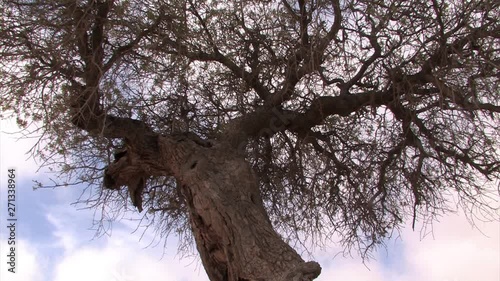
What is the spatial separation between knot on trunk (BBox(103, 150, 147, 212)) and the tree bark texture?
0.52 meters

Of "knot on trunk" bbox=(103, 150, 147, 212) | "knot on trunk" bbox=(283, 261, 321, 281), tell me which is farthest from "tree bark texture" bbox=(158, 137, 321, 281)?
"knot on trunk" bbox=(103, 150, 147, 212)

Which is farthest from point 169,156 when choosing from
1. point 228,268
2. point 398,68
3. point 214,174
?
point 398,68

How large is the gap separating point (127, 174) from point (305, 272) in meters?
3.32

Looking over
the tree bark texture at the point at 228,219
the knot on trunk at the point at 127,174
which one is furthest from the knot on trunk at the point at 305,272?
the knot on trunk at the point at 127,174

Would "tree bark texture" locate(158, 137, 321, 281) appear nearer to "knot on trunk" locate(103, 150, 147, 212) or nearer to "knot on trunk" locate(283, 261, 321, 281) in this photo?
"knot on trunk" locate(283, 261, 321, 281)

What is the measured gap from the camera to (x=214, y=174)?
17.5ft

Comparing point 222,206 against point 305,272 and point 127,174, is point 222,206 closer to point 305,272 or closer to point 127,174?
point 305,272

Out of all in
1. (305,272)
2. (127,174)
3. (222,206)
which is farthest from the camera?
(127,174)

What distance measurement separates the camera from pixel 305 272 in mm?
3846

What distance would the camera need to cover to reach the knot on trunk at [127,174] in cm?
636

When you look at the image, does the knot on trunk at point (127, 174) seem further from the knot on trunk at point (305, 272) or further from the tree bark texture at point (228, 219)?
the knot on trunk at point (305, 272)

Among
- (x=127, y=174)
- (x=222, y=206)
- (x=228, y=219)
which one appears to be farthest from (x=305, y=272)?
(x=127, y=174)

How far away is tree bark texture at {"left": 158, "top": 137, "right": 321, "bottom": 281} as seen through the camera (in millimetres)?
4293

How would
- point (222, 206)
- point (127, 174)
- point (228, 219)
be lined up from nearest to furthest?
1. point (228, 219)
2. point (222, 206)
3. point (127, 174)
